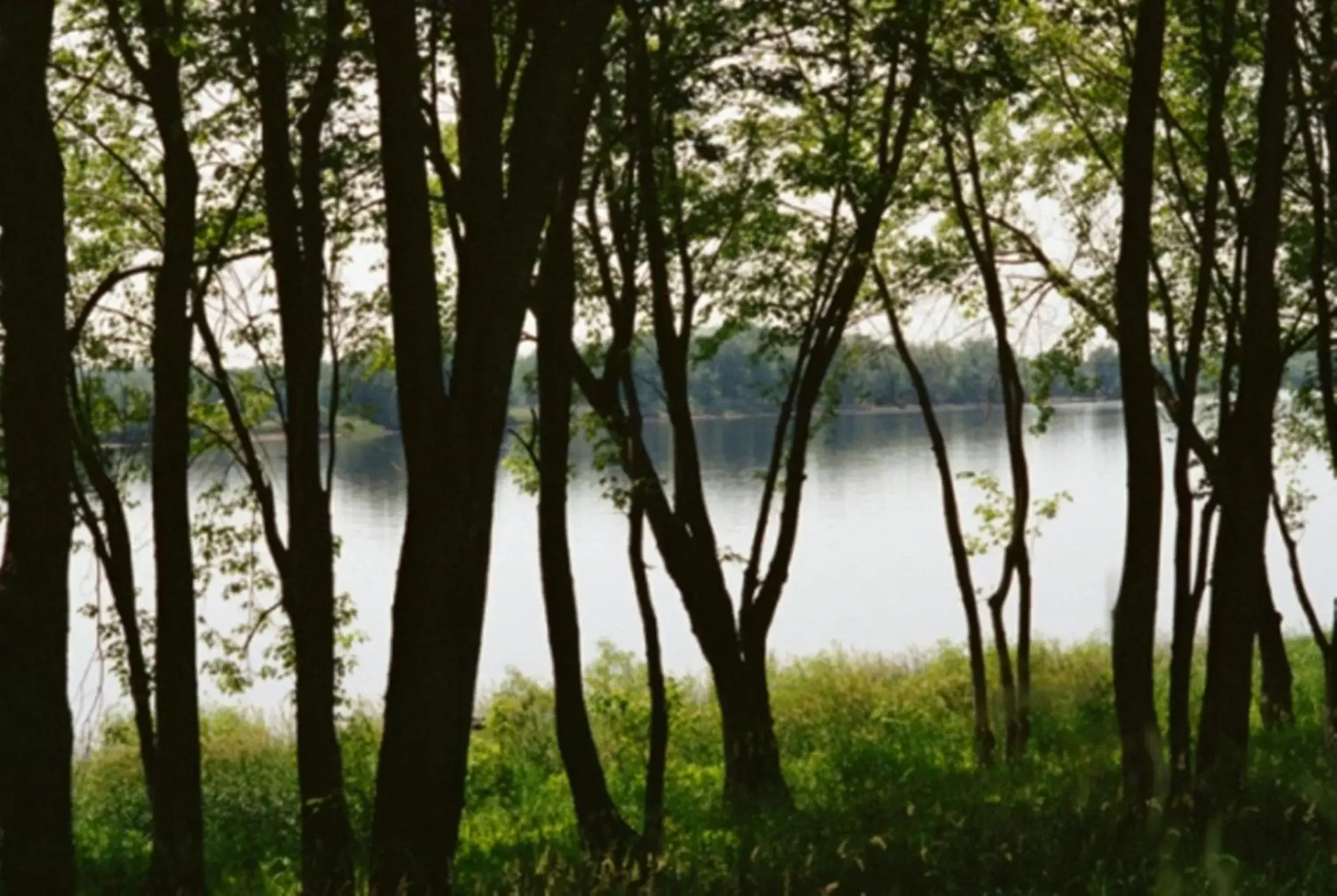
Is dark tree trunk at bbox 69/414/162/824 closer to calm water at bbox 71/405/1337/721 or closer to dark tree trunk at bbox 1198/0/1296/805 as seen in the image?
calm water at bbox 71/405/1337/721

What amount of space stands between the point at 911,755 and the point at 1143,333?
926 cm

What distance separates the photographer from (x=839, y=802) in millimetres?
12227

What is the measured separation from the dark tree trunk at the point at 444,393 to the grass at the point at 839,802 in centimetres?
58

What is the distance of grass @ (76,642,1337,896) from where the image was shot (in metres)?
7.24

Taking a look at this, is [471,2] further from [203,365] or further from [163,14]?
[203,365]

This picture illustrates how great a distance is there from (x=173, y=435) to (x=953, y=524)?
10462 millimetres

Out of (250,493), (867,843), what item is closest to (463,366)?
(867,843)

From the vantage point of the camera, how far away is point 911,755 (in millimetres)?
17812

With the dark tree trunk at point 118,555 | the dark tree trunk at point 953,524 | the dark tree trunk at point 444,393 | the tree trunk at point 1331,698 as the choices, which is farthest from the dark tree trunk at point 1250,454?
the dark tree trunk at point 118,555

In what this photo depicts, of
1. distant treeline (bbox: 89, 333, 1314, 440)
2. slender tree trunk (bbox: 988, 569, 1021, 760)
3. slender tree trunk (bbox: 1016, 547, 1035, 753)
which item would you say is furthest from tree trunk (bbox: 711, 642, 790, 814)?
Result: slender tree trunk (bbox: 1016, 547, 1035, 753)

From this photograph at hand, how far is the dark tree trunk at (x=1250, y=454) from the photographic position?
9633 millimetres

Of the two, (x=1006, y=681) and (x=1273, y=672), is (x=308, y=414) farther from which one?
(x=1273, y=672)

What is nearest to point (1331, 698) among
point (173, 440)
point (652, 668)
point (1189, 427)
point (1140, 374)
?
point (1189, 427)

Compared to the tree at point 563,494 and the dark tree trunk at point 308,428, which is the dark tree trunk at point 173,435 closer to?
the dark tree trunk at point 308,428
